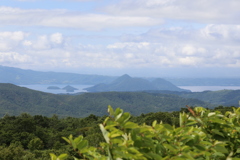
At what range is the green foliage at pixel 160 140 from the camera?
2.86m

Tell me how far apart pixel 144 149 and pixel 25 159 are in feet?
81.5

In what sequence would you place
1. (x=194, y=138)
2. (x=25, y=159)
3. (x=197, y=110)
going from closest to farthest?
(x=194, y=138)
(x=197, y=110)
(x=25, y=159)

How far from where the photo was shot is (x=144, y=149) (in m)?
3.19

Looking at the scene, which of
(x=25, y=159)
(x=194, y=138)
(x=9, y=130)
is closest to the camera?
(x=194, y=138)

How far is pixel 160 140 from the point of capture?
11.7 ft

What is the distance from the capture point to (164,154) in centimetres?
336

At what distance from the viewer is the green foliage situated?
2.86m

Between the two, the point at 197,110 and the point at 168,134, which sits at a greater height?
the point at 197,110

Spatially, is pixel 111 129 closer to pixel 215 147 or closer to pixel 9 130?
pixel 215 147

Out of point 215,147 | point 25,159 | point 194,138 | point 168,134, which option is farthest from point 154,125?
point 25,159

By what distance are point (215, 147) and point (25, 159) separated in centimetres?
2501

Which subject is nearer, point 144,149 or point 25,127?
point 144,149

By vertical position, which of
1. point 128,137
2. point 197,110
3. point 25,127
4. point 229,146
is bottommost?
point 25,127

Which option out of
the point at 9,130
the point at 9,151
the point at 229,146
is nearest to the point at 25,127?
the point at 9,130
